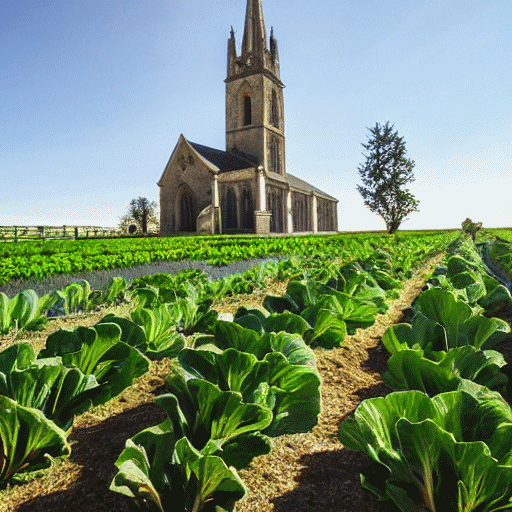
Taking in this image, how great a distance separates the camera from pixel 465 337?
2.32 metres

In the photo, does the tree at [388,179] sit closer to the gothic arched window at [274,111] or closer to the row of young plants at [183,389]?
the gothic arched window at [274,111]

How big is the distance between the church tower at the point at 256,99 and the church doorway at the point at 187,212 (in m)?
9.26

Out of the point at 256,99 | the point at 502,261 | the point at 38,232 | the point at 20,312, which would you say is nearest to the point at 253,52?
the point at 256,99

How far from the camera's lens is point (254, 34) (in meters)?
49.1

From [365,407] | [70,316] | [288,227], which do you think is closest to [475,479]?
[365,407]

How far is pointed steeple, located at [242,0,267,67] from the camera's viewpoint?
47253mm

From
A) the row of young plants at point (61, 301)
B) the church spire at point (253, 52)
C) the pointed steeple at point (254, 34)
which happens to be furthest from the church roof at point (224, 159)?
the row of young plants at point (61, 301)

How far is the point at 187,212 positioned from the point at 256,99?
15332mm

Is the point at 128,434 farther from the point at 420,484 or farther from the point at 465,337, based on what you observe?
the point at 465,337

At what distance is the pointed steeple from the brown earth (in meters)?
49.8

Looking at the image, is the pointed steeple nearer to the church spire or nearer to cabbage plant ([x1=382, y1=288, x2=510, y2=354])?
the church spire

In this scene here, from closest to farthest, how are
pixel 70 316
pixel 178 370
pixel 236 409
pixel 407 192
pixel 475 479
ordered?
pixel 475 479
pixel 236 409
pixel 178 370
pixel 70 316
pixel 407 192

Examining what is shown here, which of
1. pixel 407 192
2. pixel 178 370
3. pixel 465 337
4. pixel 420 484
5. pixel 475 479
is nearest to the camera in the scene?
pixel 475 479

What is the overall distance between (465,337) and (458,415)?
115cm
